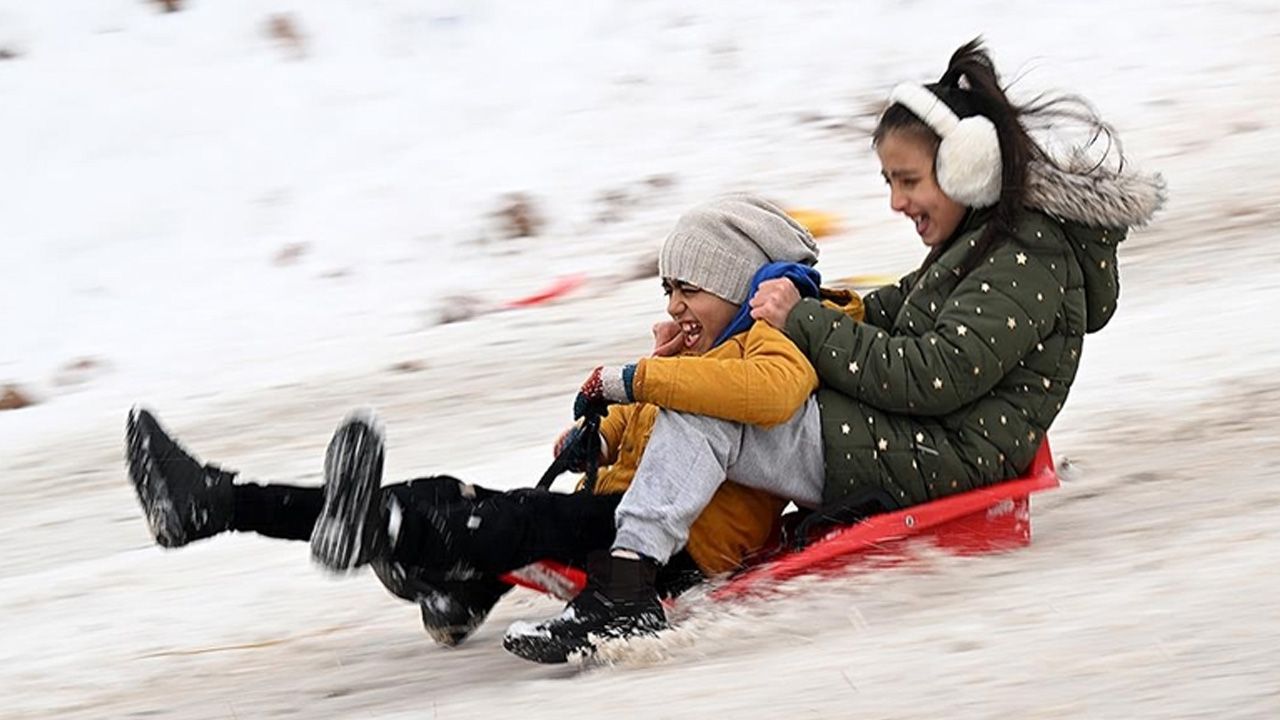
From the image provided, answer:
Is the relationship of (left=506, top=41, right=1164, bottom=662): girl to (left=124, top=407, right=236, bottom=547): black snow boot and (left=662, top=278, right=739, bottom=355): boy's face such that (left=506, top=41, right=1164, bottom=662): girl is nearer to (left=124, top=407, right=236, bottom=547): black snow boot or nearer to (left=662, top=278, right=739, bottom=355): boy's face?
(left=662, top=278, right=739, bottom=355): boy's face

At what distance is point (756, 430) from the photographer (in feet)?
12.7

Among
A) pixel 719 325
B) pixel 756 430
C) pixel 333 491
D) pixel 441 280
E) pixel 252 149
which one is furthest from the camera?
pixel 252 149

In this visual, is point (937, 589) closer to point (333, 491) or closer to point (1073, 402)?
point (333, 491)

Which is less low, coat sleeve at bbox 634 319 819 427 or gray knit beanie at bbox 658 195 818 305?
gray knit beanie at bbox 658 195 818 305

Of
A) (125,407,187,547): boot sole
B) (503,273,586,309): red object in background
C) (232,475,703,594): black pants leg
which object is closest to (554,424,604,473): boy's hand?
(232,475,703,594): black pants leg

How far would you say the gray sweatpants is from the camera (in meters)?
3.76

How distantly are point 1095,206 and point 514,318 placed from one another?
4322 millimetres

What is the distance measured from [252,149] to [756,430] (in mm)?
7167

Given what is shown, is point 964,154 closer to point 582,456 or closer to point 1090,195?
point 1090,195

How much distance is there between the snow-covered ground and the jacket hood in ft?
1.87

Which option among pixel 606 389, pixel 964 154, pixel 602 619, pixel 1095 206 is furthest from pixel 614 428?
pixel 1095 206

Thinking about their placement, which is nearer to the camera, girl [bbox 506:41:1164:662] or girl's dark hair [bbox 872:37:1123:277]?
girl [bbox 506:41:1164:662]

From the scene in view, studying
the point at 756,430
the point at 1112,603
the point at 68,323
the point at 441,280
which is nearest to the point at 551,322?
the point at 441,280

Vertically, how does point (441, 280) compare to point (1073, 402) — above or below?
below
